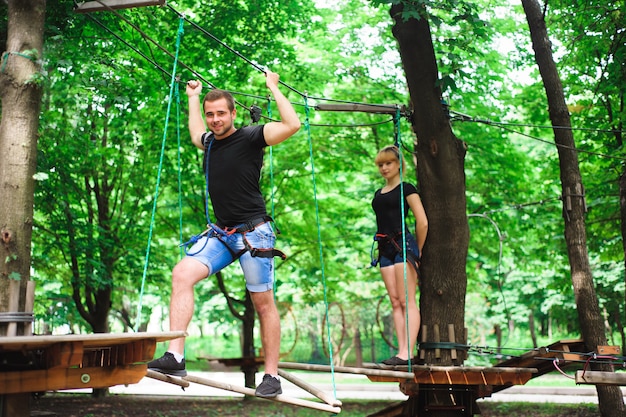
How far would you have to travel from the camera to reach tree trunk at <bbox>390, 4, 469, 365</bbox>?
7.38m

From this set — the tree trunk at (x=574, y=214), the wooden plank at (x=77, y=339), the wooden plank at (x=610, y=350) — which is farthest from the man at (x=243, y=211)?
the tree trunk at (x=574, y=214)

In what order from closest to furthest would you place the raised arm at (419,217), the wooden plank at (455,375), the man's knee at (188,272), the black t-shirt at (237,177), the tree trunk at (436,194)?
1. the man's knee at (188,272)
2. the black t-shirt at (237,177)
3. the wooden plank at (455,375)
4. the raised arm at (419,217)
5. the tree trunk at (436,194)

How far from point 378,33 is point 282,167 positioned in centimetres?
330

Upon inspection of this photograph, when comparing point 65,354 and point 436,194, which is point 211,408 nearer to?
point 436,194

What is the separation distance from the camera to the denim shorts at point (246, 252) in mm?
4379

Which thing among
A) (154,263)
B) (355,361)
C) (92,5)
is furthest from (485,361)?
(92,5)

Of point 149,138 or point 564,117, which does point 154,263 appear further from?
point 564,117

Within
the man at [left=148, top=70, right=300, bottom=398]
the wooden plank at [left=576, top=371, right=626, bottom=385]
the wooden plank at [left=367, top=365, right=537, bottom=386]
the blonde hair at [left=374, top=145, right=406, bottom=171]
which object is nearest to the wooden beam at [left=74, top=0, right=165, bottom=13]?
the man at [left=148, top=70, right=300, bottom=398]

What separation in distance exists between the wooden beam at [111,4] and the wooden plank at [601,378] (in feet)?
15.3

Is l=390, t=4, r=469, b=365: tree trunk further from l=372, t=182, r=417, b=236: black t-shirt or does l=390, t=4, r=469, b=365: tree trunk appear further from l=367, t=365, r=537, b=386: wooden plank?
l=372, t=182, r=417, b=236: black t-shirt

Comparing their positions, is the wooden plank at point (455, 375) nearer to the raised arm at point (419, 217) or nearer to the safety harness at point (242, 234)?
the raised arm at point (419, 217)

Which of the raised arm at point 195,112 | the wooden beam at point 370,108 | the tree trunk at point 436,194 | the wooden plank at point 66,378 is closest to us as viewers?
the wooden plank at point 66,378

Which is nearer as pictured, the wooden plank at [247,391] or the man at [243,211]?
the wooden plank at [247,391]

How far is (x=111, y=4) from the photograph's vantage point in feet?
18.0
